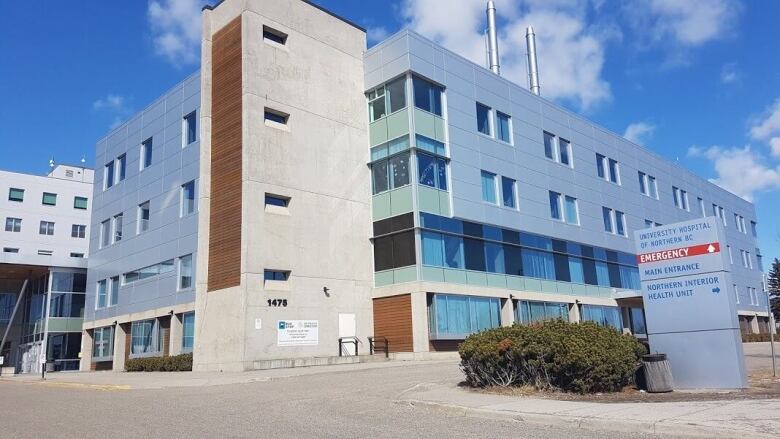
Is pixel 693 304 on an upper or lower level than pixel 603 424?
upper

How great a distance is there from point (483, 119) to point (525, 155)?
411 cm

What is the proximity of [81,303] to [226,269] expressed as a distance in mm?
23608

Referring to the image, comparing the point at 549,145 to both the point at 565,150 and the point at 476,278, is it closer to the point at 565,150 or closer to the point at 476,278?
the point at 565,150

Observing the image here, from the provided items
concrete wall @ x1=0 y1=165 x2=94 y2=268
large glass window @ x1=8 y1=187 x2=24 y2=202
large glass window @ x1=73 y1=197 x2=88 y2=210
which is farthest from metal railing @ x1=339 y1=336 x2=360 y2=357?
large glass window @ x1=8 y1=187 x2=24 y2=202

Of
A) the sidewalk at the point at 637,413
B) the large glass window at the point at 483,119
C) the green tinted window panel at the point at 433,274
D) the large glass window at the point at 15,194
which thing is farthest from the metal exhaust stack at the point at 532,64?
the large glass window at the point at 15,194

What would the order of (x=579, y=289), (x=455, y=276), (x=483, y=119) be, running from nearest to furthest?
(x=455, y=276)
(x=483, y=119)
(x=579, y=289)

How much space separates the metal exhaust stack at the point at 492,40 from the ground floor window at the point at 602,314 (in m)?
18.3

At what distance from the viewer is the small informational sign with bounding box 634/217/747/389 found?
13.2 m

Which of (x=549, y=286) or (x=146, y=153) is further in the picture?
(x=146, y=153)

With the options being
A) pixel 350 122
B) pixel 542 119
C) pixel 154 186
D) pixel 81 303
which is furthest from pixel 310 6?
pixel 81 303

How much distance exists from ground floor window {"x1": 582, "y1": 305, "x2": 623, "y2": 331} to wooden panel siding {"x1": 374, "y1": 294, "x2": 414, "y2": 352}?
50.5 ft

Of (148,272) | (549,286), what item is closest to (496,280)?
(549,286)

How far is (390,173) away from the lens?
33.4 meters

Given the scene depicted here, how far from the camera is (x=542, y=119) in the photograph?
42.1 metres
